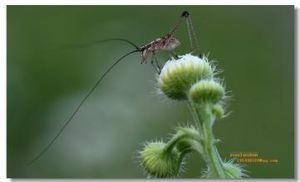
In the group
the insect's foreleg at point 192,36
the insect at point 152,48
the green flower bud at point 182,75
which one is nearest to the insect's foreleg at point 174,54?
the insect at point 152,48

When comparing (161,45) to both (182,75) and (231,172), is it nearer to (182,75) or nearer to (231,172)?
(182,75)

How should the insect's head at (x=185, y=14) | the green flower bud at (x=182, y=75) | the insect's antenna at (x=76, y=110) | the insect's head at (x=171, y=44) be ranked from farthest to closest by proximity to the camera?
the insect's antenna at (x=76, y=110) < the insect's head at (x=185, y=14) < the insect's head at (x=171, y=44) < the green flower bud at (x=182, y=75)

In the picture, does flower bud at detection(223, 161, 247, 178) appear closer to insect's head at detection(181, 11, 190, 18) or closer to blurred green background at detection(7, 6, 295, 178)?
blurred green background at detection(7, 6, 295, 178)

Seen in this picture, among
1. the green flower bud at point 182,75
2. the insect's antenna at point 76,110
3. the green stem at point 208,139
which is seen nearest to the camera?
the green stem at point 208,139

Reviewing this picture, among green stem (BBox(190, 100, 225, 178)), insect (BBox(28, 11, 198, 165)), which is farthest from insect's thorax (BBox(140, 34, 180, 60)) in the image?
green stem (BBox(190, 100, 225, 178))

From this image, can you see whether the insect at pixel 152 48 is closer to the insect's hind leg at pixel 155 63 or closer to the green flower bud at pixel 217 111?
the insect's hind leg at pixel 155 63

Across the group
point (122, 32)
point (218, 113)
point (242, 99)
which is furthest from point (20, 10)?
point (218, 113)
